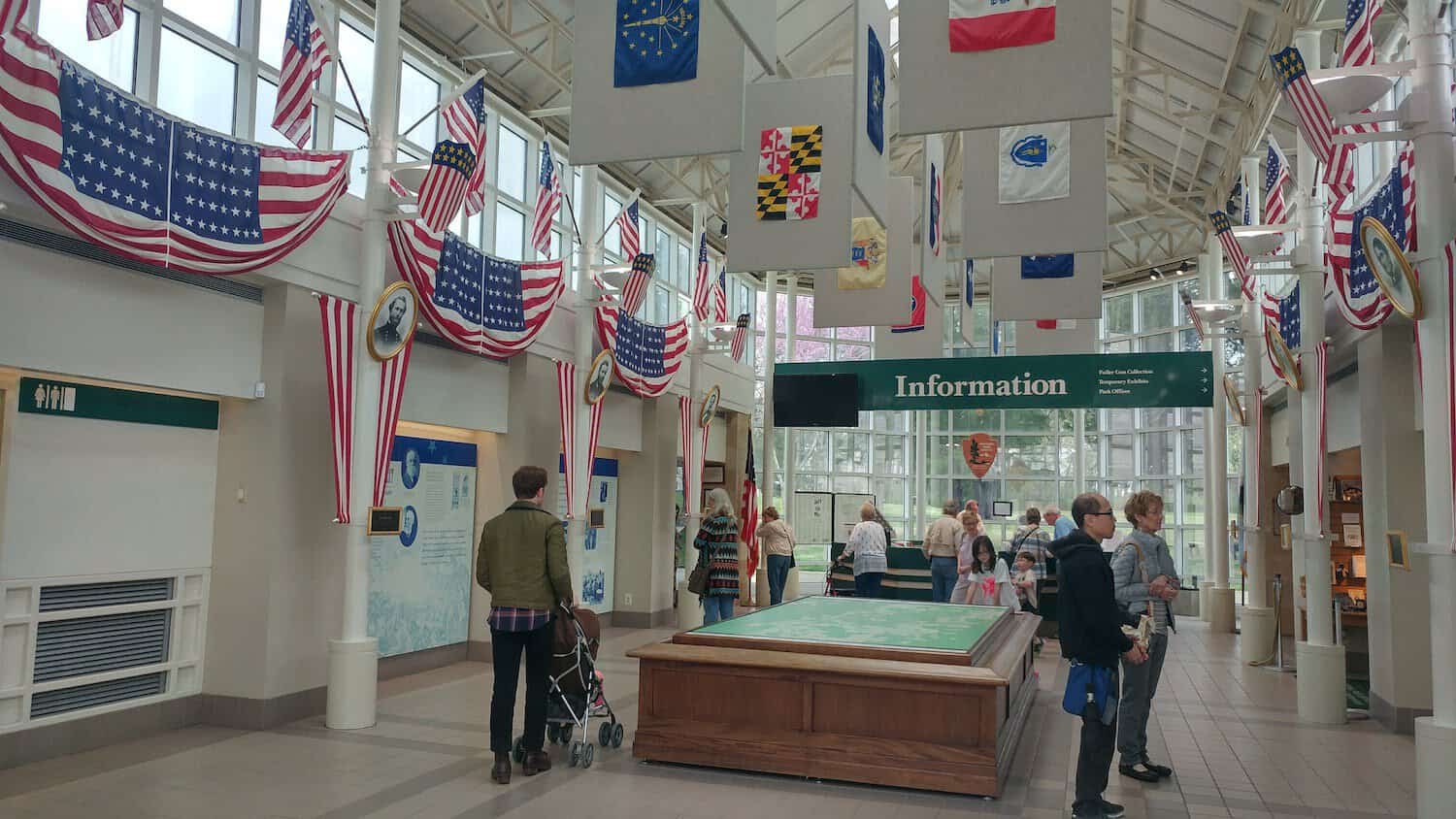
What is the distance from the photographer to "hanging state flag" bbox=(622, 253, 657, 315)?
1063 centimetres

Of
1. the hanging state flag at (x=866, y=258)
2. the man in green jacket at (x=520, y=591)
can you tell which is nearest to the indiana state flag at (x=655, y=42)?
the man in green jacket at (x=520, y=591)

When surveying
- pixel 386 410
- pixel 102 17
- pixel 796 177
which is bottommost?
pixel 386 410

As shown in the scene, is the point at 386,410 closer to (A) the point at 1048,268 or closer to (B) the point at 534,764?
(B) the point at 534,764

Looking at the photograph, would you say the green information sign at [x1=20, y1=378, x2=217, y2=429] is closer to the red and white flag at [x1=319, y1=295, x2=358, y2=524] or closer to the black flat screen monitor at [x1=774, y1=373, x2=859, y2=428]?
the red and white flag at [x1=319, y1=295, x2=358, y2=524]

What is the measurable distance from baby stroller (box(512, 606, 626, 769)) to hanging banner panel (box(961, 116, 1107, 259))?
3.60 m

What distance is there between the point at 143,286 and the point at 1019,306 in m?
6.93

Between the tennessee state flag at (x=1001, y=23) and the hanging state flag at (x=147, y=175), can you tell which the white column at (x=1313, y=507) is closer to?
the tennessee state flag at (x=1001, y=23)

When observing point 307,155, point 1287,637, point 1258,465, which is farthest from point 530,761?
point 1287,637

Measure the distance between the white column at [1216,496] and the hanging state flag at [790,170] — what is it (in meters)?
9.43

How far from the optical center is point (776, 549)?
43.2 ft

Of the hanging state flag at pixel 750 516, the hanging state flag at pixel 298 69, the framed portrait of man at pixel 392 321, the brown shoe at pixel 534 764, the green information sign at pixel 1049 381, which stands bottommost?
the brown shoe at pixel 534 764

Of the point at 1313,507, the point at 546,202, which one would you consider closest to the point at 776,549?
the point at 546,202

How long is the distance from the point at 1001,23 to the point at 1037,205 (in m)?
1.87

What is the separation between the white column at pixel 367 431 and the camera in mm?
6922
